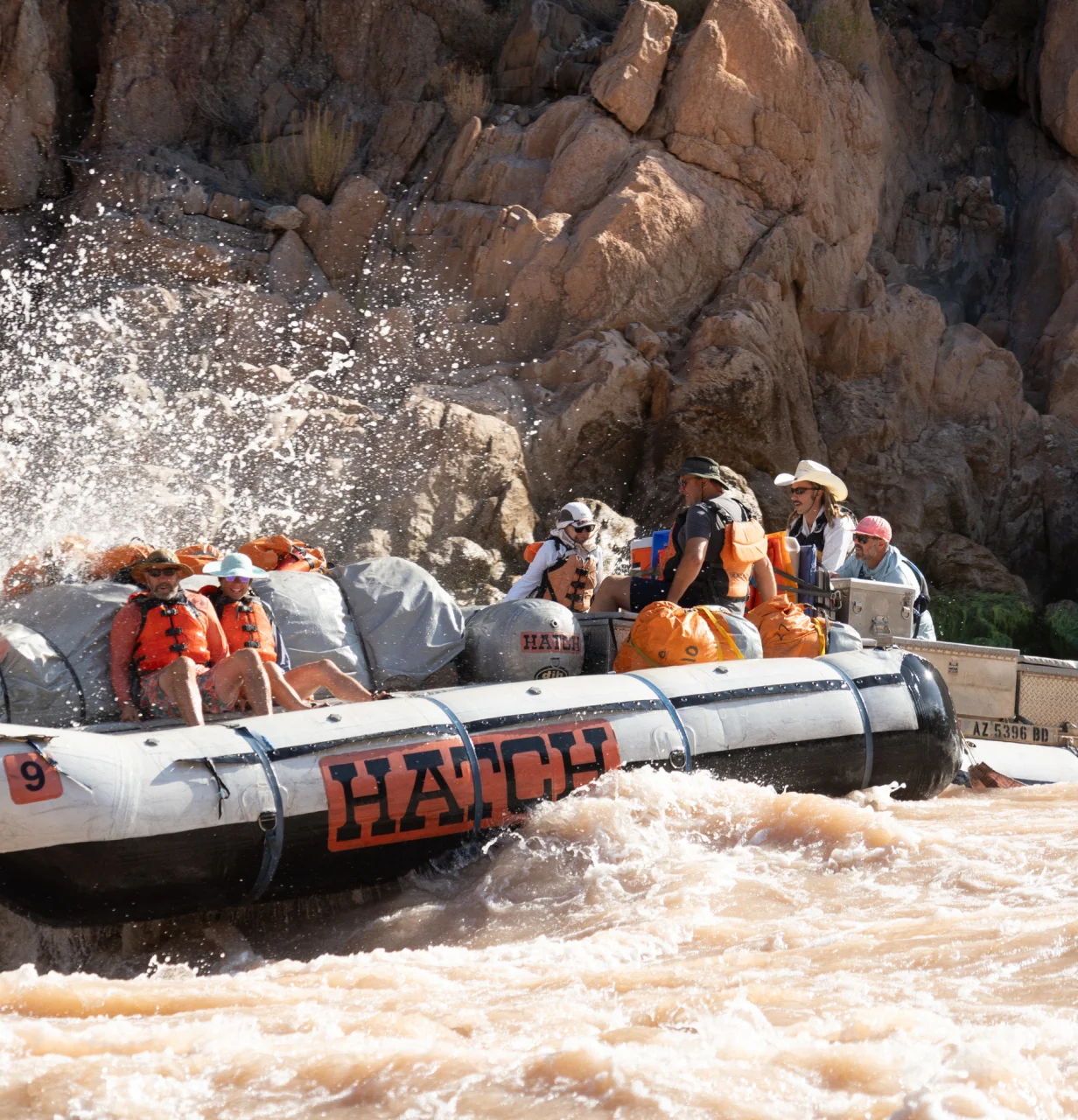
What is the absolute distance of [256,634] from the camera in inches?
254

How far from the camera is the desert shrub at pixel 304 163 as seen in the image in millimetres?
13969

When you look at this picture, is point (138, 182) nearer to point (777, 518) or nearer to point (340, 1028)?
point (777, 518)

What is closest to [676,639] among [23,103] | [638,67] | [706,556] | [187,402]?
[706,556]

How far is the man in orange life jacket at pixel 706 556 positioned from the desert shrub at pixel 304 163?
26.1 ft

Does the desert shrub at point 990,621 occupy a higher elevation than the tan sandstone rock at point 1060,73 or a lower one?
lower

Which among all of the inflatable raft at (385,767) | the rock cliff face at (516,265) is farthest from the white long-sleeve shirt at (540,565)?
the rock cliff face at (516,265)

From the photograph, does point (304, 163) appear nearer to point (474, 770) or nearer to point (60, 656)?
point (60, 656)

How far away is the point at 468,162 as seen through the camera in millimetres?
14023

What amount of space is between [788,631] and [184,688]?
10.6ft

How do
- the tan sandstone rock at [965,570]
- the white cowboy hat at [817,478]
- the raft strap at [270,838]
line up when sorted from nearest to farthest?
the raft strap at [270,838] < the white cowboy hat at [817,478] < the tan sandstone rock at [965,570]

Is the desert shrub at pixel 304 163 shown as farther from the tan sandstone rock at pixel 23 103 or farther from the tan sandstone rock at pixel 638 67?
the tan sandstone rock at pixel 638 67

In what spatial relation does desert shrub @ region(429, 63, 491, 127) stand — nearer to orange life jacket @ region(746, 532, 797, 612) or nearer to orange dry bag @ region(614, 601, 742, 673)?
orange life jacket @ region(746, 532, 797, 612)

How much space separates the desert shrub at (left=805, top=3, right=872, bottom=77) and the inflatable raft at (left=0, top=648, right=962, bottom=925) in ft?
34.3

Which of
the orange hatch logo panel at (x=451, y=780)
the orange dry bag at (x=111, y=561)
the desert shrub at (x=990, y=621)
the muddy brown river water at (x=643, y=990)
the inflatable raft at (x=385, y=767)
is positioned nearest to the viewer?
the muddy brown river water at (x=643, y=990)
